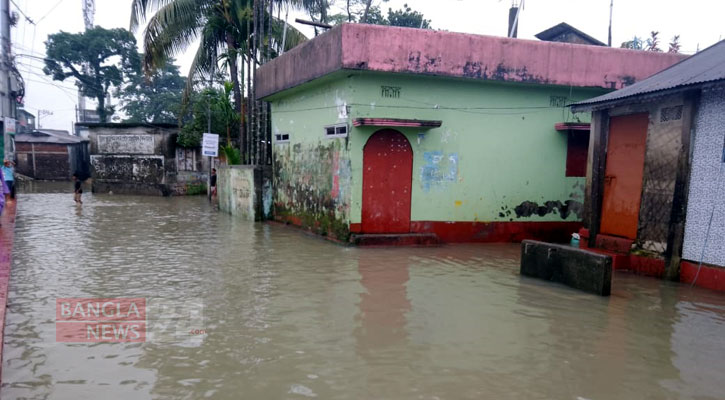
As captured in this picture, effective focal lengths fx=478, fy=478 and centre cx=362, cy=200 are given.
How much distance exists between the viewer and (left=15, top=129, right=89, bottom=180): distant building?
32562 mm

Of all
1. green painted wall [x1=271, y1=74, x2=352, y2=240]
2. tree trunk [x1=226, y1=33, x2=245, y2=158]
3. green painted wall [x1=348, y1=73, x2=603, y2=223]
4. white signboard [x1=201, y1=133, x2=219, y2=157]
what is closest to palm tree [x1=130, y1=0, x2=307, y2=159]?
tree trunk [x1=226, y1=33, x2=245, y2=158]

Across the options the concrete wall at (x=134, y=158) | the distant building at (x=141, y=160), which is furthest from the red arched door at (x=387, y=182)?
the concrete wall at (x=134, y=158)

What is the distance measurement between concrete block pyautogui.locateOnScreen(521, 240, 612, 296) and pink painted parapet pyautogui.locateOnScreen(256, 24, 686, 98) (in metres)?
4.39

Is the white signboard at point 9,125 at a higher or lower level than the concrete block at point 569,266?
higher

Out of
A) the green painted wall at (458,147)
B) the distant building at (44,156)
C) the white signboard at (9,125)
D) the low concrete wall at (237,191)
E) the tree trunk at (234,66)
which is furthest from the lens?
the distant building at (44,156)

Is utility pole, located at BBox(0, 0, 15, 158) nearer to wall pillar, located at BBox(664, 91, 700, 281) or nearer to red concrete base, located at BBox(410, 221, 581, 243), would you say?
red concrete base, located at BBox(410, 221, 581, 243)

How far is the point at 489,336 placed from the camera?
492 cm

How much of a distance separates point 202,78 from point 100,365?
1842cm

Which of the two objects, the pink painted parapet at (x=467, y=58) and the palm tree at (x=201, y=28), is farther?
the palm tree at (x=201, y=28)

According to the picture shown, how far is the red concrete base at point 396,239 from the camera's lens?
32.7 feet

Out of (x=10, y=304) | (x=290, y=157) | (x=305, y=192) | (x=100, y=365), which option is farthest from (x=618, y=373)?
(x=290, y=157)

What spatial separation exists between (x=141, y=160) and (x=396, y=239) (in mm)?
17693

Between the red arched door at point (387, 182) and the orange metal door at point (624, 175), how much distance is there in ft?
12.7

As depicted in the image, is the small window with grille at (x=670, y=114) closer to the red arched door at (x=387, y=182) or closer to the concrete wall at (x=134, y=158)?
the red arched door at (x=387, y=182)
